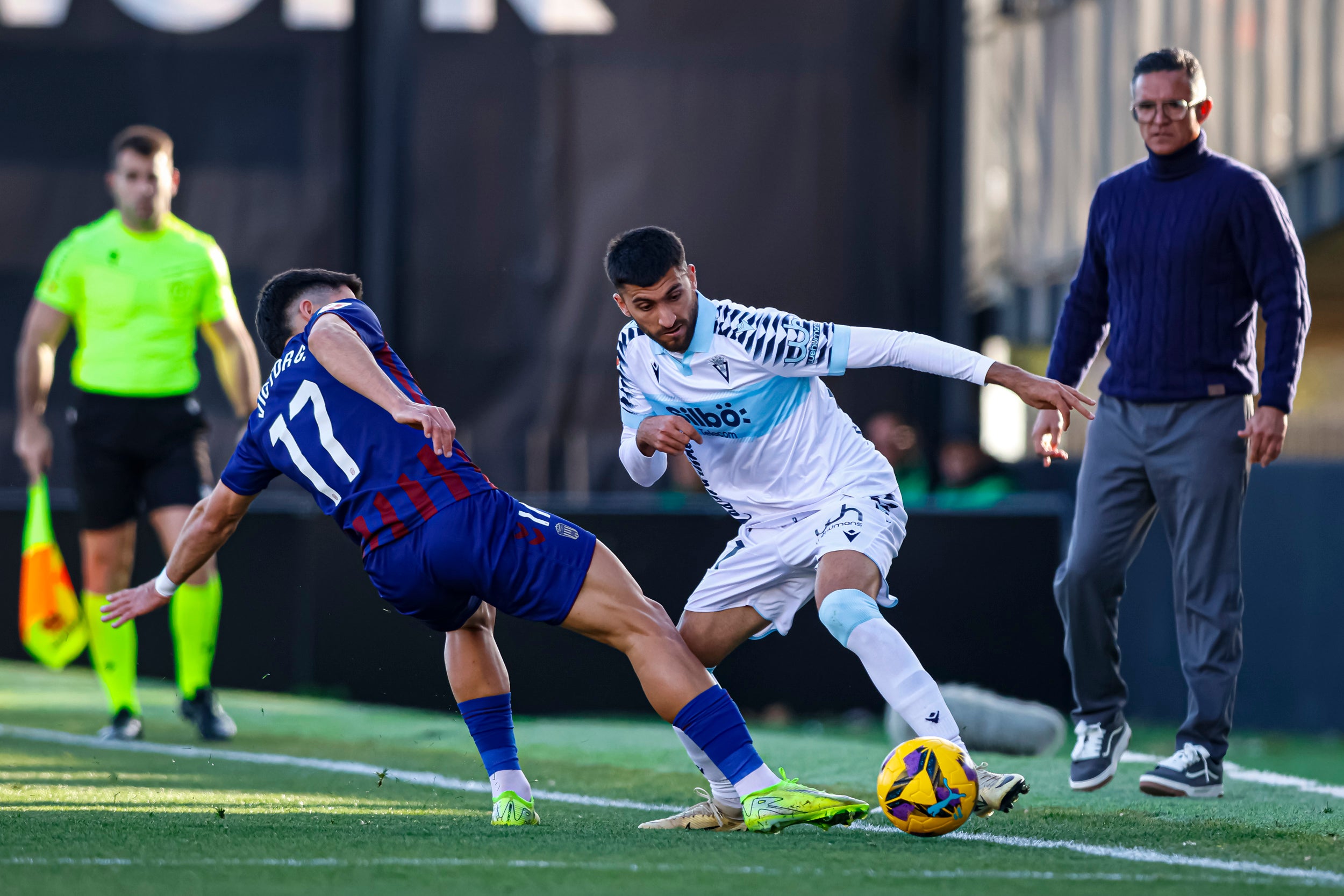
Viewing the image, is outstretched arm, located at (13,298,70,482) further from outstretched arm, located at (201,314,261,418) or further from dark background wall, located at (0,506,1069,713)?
dark background wall, located at (0,506,1069,713)

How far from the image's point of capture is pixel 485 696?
15.5 feet

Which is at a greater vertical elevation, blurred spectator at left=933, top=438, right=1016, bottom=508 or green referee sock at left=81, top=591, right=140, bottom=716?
blurred spectator at left=933, top=438, right=1016, bottom=508

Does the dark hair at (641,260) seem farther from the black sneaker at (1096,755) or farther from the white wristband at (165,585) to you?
the black sneaker at (1096,755)

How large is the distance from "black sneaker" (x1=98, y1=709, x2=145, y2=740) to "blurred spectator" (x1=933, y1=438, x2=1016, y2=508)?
4.26m

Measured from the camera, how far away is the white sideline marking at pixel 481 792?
3.73 metres

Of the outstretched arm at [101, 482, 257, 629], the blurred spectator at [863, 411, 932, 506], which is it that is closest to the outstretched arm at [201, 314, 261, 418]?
the outstretched arm at [101, 482, 257, 629]

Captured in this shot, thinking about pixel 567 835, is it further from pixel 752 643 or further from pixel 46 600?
pixel 752 643

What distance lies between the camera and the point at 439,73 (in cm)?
1123

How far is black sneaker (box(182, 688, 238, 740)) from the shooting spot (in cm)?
691

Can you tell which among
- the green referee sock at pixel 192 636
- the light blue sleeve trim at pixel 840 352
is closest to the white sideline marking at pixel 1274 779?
the light blue sleeve trim at pixel 840 352

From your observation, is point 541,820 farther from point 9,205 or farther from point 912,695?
point 9,205

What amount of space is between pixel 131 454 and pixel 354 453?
3.09 metres

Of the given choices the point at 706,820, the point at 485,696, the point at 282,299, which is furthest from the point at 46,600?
the point at 706,820

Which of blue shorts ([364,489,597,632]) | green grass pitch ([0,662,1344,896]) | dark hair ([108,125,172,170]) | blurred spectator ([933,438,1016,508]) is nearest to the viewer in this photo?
green grass pitch ([0,662,1344,896])
